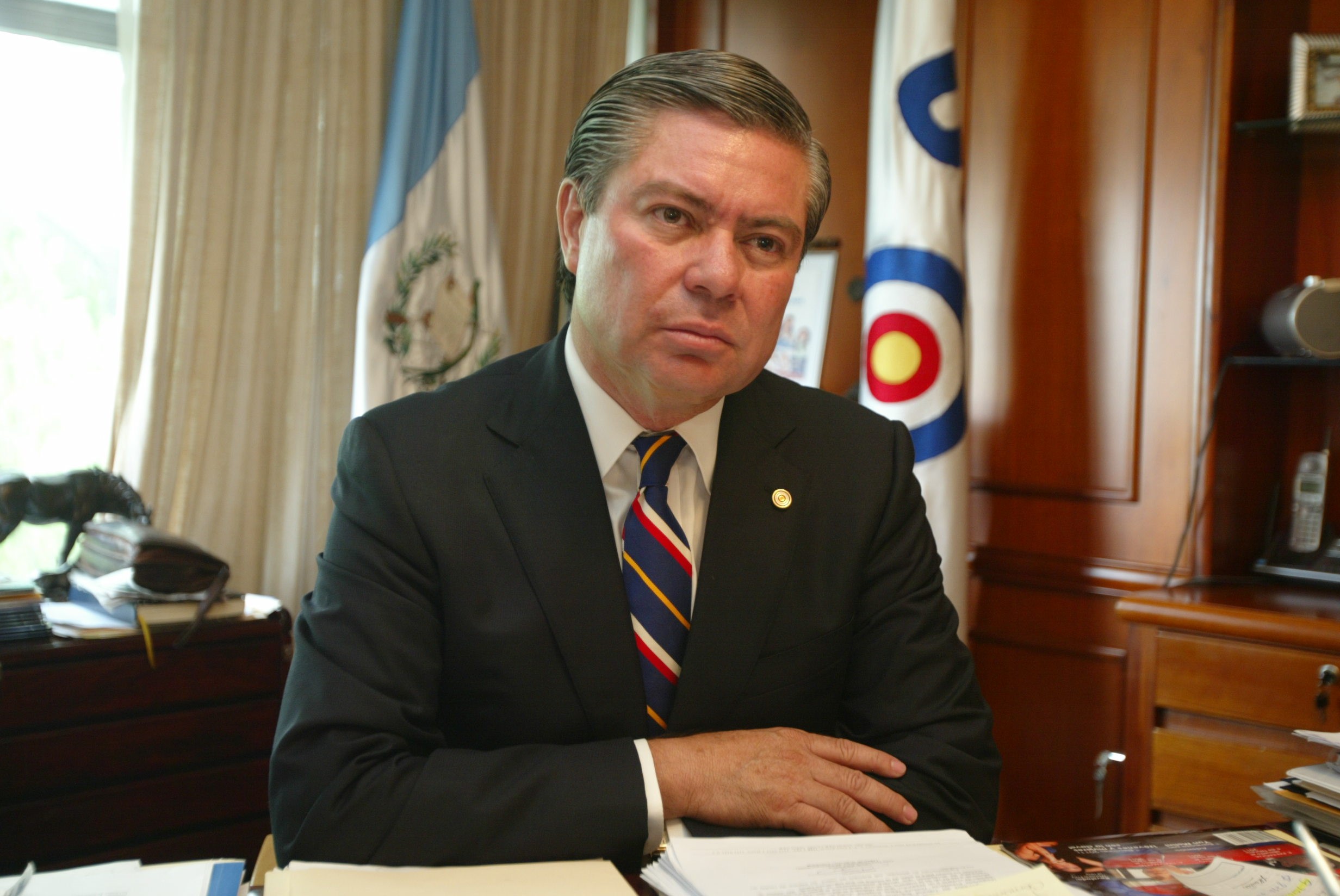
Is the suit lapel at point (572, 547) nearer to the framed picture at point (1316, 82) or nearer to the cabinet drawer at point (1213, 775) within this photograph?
the cabinet drawer at point (1213, 775)

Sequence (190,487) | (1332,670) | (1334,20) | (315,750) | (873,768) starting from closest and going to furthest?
(315,750)
(873,768)
(1332,670)
(1334,20)
(190,487)

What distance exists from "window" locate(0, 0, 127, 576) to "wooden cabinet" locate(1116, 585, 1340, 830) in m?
2.59

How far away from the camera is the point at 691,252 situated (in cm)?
125

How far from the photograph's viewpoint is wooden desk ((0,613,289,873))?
194 centimetres

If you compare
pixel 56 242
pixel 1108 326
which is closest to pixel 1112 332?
pixel 1108 326

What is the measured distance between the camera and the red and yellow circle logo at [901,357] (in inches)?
103

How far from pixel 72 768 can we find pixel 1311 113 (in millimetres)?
3051

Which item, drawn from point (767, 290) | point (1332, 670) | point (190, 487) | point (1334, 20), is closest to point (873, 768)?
point (767, 290)

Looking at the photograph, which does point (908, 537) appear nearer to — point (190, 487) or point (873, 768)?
point (873, 768)

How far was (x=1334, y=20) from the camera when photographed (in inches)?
99.0

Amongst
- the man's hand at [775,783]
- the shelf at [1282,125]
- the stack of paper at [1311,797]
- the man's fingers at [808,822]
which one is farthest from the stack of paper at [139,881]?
the shelf at [1282,125]

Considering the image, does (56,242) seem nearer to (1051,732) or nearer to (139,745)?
(139,745)

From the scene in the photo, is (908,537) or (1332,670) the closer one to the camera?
(908,537)

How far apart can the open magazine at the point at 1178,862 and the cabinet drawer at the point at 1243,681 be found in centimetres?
116
